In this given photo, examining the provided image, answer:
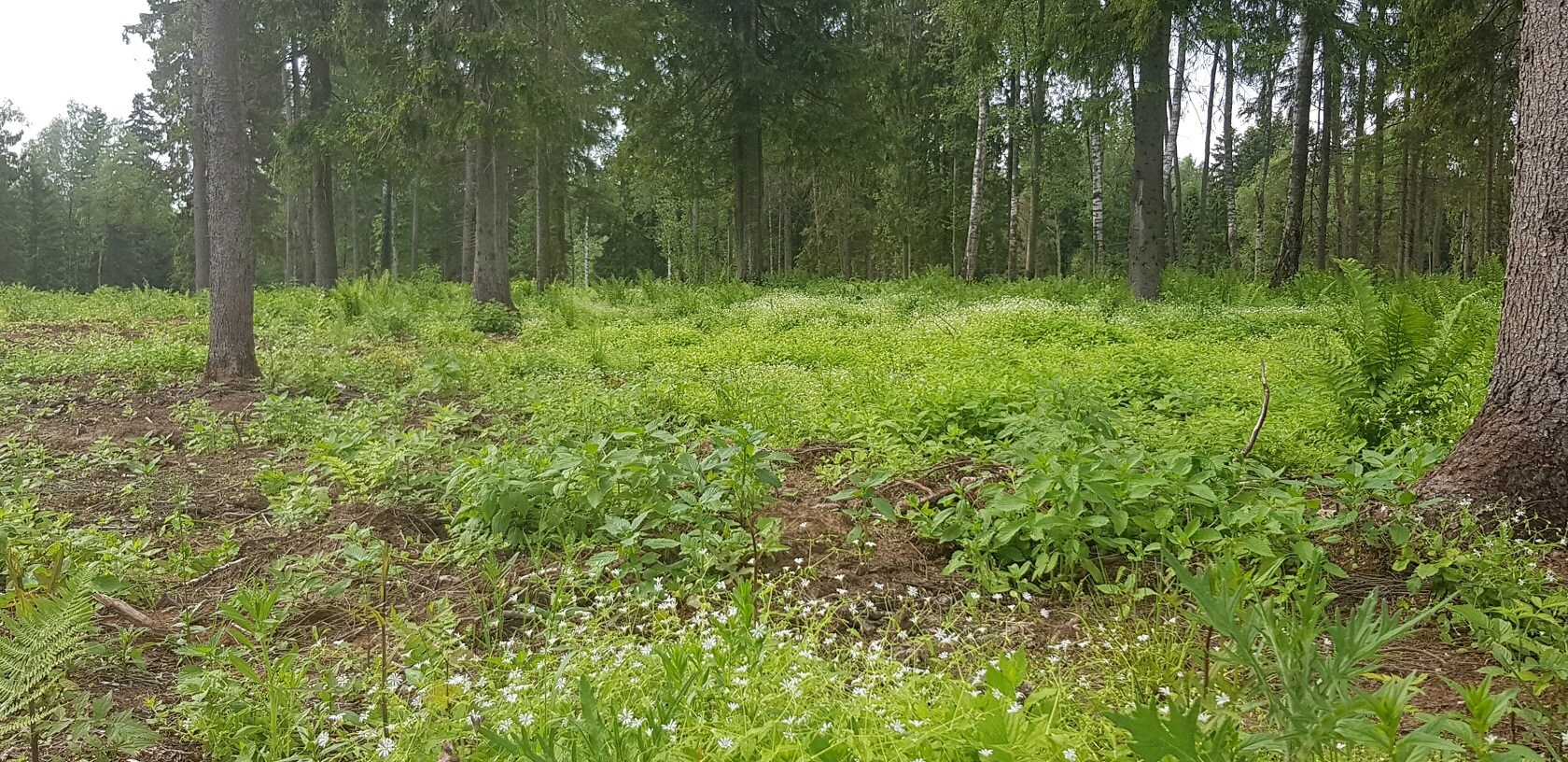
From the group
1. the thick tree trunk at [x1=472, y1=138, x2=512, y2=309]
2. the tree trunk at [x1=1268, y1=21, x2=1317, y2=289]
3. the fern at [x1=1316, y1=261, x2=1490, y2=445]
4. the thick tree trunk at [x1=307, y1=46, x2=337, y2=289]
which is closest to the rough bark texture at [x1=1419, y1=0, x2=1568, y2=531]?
the fern at [x1=1316, y1=261, x2=1490, y2=445]

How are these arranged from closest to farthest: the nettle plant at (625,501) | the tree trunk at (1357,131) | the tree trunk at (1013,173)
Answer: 1. the nettle plant at (625,501)
2. the tree trunk at (1357,131)
3. the tree trunk at (1013,173)

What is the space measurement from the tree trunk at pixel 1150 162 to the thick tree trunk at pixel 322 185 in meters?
16.8

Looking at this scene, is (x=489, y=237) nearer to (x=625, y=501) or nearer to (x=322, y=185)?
(x=322, y=185)

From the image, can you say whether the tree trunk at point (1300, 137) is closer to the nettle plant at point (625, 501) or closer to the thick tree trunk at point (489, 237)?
the thick tree trunk at point (489, 237)

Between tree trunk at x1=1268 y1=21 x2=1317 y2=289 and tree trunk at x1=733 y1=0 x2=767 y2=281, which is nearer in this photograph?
tree trunk at x1=1268 y1=21 x2=1317 y2=289

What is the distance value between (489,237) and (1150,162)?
11.6 meters

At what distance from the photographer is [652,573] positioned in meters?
3.28

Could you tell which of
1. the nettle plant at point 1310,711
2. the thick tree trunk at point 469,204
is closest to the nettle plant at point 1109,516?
the nettle plant at point 1310,711

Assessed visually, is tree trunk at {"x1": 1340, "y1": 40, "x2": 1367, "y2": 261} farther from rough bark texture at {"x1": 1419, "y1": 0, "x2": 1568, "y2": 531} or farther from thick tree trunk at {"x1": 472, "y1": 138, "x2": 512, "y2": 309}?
rough bark texture at {"x1": 1419, "y1": 0, "x2": 1568, "y2": 531}

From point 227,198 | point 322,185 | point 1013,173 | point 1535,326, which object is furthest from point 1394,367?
point 322,185

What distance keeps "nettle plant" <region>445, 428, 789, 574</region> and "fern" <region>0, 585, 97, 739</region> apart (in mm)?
1586

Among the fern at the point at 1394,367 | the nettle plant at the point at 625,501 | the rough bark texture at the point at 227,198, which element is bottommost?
the nettle plant at the point at 625,501

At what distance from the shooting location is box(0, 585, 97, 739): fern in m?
1.96

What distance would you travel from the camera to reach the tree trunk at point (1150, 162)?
13.0 metres
